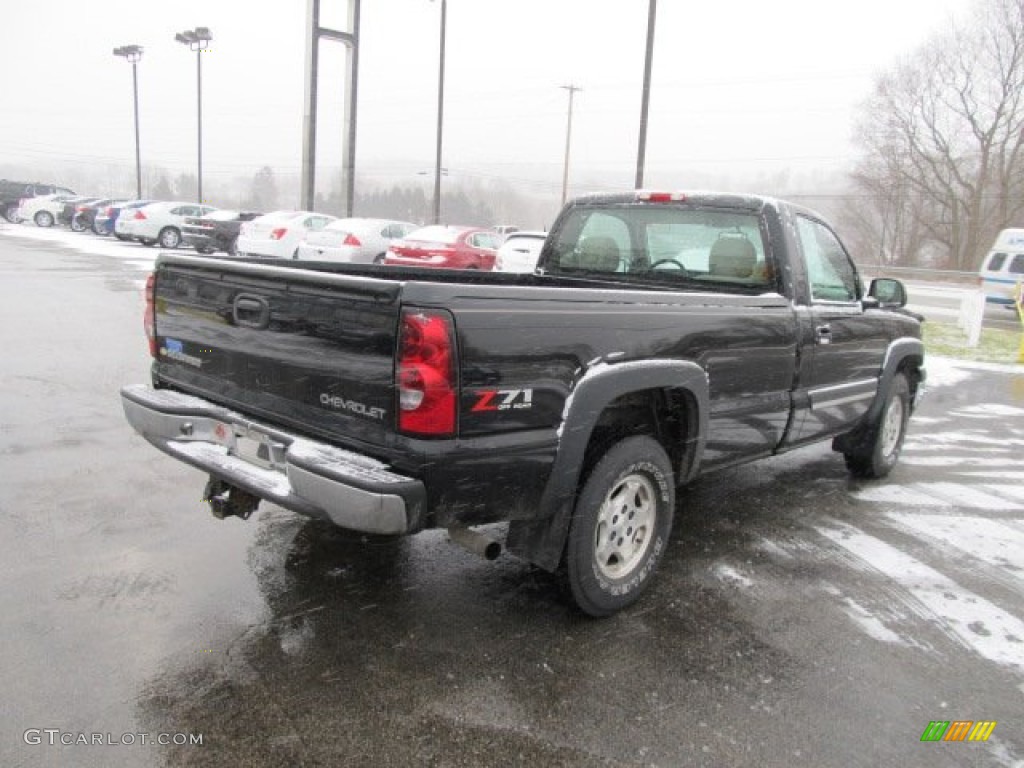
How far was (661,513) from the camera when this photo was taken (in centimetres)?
377

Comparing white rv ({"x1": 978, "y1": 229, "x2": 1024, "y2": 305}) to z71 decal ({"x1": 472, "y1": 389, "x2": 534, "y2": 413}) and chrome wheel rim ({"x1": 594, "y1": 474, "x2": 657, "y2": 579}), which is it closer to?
chrome wheel rim ({"x1": 594, "y1": 474, "x2": 657, "y2": 579})

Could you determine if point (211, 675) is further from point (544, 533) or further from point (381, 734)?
point (544, 533)

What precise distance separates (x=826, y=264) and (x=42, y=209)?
43.3m

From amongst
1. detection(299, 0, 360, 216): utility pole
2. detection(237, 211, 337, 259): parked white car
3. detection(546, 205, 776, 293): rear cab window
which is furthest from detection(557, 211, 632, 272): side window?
detection(299, 0, 360, 216): utility pole

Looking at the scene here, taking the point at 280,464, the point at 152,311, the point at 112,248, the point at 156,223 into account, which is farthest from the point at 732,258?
the point at 156,223

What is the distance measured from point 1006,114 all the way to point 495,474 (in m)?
51.3

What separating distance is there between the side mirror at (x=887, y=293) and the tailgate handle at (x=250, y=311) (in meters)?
4.17

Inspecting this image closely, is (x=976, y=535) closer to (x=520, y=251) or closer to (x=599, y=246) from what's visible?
(x=599, y=246)

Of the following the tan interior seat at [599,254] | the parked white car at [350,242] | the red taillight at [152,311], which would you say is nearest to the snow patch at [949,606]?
the tan interior seat at [599,254]

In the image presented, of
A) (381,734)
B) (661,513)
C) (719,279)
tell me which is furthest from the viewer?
(719,279)

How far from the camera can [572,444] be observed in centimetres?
311

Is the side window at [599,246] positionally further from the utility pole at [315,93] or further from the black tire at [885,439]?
the utility pole at [315,93]

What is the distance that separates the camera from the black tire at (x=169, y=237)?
91.5 feet

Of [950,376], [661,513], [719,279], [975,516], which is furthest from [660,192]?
[950,376]
